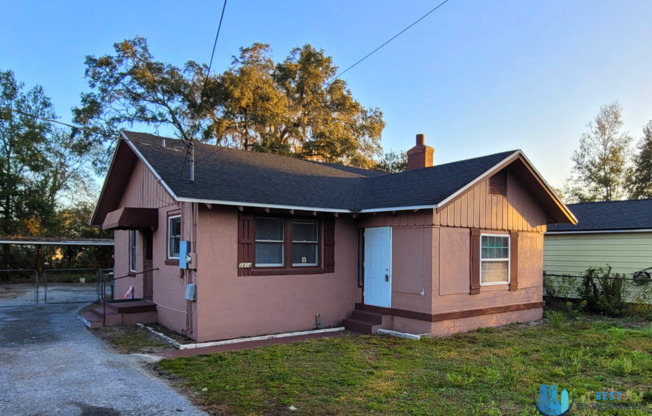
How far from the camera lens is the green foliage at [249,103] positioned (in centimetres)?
2545

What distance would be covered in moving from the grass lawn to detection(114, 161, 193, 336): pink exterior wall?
2.30m

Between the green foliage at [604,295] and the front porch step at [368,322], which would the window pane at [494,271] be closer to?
the front porch step at [368,322]

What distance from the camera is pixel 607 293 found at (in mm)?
12594

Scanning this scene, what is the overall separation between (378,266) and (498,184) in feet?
11.7

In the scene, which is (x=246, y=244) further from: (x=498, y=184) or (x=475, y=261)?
(x=498, y=184)

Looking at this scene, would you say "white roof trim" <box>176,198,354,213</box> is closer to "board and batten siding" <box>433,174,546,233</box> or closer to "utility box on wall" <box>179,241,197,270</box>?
"utility box on wall" <box>179,241,197,270</box>

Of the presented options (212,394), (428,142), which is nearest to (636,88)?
(428,142)

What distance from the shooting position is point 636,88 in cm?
1543

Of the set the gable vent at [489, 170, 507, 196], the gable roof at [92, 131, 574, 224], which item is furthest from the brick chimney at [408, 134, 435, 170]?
the gable vent at [489, 170, 507, 196]

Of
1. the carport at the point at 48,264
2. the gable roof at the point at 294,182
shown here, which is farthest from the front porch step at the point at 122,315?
the carport at the point at 48,264

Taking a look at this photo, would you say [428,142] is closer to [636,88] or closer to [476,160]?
[476,160]

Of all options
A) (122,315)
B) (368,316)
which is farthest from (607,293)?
(122,315)

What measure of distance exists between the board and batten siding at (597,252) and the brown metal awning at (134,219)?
1328cm

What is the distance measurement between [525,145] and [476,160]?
14.5 m
